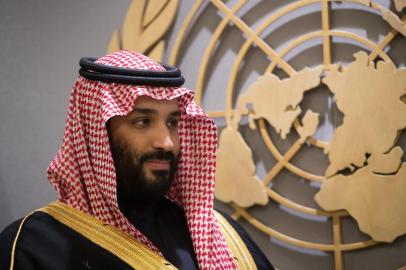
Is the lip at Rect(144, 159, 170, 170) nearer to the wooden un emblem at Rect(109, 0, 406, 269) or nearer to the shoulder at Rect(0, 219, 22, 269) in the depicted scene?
the shoulder at Rect(0, 219, 22, 269)

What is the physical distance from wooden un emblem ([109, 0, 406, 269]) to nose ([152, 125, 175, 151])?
1.80ft

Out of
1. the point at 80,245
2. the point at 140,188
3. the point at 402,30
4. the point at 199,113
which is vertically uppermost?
the point at 402,30

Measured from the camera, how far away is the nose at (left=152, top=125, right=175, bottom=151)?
102 centimetres

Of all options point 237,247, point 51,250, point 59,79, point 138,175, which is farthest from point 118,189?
point 59,79

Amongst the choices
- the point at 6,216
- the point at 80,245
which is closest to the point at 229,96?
the point at 80,245

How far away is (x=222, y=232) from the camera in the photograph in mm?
1209

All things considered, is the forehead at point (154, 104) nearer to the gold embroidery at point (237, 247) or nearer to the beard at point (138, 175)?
the beard at point (138, 175)

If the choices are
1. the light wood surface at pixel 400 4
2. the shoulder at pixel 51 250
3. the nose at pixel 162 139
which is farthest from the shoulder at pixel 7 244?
the light wood surface at pixel 400 4

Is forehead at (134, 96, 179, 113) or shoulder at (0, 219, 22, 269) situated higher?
forehead at (134, 96, 179, 113)

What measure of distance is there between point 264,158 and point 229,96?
0.22m

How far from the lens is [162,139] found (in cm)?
103

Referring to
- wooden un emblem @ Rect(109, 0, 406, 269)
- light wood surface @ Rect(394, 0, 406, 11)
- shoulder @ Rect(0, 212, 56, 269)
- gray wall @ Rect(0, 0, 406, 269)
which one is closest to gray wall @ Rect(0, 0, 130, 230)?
gray wall @ Rect(0, 0, 406, 269)

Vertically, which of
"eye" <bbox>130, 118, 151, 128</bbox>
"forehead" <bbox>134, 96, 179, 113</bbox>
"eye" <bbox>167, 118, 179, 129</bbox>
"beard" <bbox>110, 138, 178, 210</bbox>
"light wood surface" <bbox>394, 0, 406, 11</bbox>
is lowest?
"beard" <bbox>110, 138, 178, 210</bbox>

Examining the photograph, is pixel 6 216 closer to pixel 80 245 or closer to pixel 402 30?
pixel 80 245
